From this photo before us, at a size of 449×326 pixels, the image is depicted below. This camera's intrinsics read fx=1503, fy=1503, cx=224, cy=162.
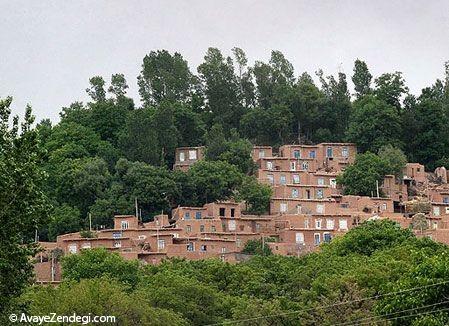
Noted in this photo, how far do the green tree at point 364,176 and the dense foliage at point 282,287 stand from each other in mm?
11097

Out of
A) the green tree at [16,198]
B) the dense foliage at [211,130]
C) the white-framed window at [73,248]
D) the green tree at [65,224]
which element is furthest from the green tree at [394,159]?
the green tree at [16,198]

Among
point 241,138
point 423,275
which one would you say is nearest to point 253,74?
point 241,138

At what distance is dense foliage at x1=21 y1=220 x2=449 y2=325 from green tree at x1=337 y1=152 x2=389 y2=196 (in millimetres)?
11097

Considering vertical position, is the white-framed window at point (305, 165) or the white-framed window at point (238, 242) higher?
the white-framed window at point (305, 165)

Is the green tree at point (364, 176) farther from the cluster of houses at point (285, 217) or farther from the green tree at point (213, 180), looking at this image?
the green tree at point (213, 180)

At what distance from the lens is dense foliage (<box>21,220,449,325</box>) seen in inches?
1764

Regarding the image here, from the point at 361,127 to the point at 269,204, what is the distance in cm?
1028

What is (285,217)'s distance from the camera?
77.2 meters

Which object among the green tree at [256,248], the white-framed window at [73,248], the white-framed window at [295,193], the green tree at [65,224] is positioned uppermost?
the white-framed window at [295,193]

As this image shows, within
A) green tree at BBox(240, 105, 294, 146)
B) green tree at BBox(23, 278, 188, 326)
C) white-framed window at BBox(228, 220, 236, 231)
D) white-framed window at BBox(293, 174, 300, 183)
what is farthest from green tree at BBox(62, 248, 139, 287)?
green tree at BBox(240, 105, 294, 146)

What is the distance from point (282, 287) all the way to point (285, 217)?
19067 millimetres

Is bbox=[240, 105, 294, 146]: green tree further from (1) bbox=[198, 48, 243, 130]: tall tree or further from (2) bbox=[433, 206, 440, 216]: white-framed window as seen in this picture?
(2) bbox=[433, 206, 440, 216]: white-framed window

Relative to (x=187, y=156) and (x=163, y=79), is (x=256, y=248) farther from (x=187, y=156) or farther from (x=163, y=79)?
(x=163, y=79)

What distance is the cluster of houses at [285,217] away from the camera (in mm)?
72500
